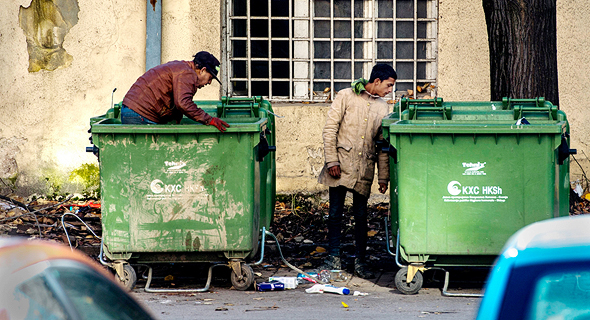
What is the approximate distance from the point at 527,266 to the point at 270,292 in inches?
151

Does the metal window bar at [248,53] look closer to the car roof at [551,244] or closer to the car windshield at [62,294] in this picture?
the car windshield at [62,294]

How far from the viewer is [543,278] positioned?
1.57 metres

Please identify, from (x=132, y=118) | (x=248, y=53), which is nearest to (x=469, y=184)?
(x=132, y=118)

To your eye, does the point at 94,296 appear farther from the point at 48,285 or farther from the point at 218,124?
the point at 218,124

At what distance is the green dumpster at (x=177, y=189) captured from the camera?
198 inches

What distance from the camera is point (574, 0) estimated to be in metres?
8.24

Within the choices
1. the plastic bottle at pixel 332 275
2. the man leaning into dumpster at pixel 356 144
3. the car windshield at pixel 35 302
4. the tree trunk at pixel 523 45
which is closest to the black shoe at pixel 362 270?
the man leaning into dumpster at pixel 356 144

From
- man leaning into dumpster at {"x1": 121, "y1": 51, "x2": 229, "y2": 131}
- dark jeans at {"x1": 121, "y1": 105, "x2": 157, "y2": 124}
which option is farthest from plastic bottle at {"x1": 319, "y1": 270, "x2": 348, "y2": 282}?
dark jeans at {"x1": 121, "y1": 105, "x2": 157, "y2": 124}

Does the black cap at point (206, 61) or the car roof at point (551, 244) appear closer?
the car roof at point (551, 244)

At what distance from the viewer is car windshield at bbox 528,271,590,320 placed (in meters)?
1.57

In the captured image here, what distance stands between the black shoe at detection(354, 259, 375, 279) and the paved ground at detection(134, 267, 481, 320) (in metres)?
0.24

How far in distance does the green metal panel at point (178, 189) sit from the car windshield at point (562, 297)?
3575 mm

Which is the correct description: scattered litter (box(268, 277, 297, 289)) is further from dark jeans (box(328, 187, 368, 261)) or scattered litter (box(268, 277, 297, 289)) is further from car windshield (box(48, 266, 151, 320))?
car windshield (box(48, 266, 151, 320))

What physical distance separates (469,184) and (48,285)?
3776mm
